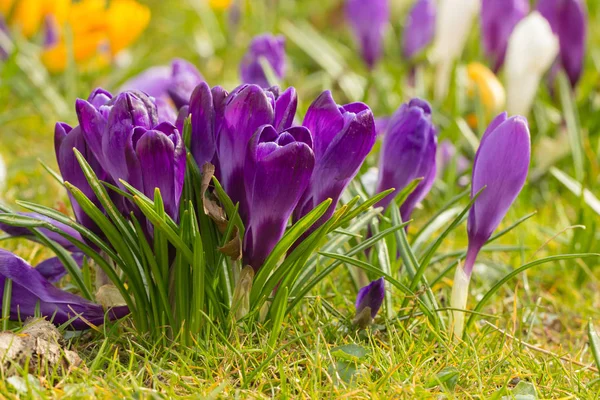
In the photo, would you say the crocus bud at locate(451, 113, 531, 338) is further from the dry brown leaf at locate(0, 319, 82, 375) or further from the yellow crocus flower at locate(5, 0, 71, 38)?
the yellow crocus flower at locate(5, 0, 71, 38)

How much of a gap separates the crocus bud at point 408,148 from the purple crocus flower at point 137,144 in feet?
1.68

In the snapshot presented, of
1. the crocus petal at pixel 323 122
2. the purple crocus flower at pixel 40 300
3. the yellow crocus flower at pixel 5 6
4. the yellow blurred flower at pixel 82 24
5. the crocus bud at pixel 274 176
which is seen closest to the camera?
the crocus bud at pixel 274 176

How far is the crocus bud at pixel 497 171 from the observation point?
1.52m

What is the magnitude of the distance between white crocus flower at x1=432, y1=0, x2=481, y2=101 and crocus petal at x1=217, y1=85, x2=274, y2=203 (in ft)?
5.86

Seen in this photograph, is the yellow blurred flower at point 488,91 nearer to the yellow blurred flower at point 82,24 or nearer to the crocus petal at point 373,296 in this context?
the crocus petal at point 373,296

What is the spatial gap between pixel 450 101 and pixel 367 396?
189 cm

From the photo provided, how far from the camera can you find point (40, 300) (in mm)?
1559

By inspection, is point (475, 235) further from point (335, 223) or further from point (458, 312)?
point (335, 223)

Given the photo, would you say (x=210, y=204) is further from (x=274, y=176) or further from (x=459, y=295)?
(x=459, y=295)

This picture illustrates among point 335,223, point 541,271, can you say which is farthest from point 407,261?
point 541,271

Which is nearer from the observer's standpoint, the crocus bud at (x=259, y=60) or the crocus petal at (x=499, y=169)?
the crocus petal at (x=499, y=169)

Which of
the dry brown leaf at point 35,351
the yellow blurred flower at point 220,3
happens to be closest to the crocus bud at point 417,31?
the yellow blurred flower at point 220,3

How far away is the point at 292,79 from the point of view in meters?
3.94

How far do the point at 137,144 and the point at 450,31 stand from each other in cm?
204
